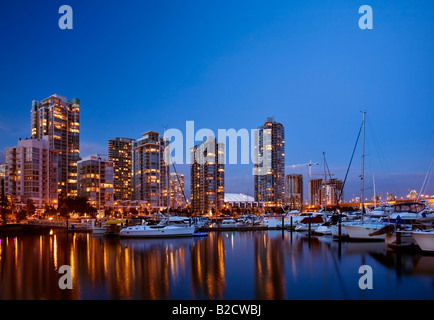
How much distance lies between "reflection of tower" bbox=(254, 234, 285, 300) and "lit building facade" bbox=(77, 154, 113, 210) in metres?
115

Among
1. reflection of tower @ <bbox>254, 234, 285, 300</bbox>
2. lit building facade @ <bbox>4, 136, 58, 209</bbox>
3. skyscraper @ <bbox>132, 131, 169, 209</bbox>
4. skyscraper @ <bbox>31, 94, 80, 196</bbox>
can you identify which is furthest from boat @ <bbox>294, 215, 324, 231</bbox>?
skyscraper @ <bbox>132, 131, 169, 209</bbox>

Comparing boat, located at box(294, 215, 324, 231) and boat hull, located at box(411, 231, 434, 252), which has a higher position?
boat hull, located at box(411, 231, 434, 252)

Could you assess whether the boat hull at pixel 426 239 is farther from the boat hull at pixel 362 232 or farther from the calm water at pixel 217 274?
the boat hull at pixel 362 232

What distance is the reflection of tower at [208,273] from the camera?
750 inches

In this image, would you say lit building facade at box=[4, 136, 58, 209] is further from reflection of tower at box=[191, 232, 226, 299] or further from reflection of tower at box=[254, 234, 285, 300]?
reflection of tower at box=[254, 234, 285, 300]

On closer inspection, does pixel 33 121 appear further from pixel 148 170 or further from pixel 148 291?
pixel 148 291

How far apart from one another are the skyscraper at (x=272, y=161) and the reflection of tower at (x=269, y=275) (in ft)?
474

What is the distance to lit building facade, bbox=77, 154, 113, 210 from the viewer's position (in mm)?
137625

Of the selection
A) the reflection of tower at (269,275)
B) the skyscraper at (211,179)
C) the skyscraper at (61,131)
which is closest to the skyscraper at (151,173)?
the skyscraper at (211,179)

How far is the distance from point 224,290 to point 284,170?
167 m

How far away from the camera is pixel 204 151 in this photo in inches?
7028

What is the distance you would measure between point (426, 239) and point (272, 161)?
149383 mm

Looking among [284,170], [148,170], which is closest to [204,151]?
[148,170]

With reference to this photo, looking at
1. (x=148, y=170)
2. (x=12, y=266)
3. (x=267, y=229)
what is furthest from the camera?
(x=148, y=170)
